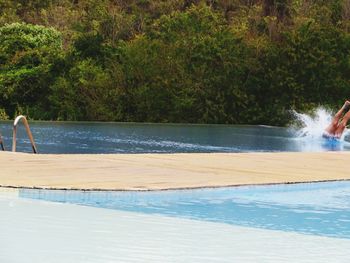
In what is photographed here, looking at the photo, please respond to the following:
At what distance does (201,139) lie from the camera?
1602 centimetres

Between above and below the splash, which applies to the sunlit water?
below

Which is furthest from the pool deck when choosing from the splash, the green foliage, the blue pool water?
the green foliage

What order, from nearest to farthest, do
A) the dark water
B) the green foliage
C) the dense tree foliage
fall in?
the dark water
the dense tree foliage
the green foliage

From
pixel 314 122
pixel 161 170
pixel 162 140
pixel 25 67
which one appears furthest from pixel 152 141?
pixel 25 67

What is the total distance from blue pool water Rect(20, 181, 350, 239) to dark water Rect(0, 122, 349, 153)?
18.3 feet

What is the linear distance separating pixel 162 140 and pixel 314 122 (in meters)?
6.68

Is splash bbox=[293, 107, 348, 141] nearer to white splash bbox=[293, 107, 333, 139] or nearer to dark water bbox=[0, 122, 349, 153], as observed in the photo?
white splash bbox=[293, 107, 333, 139]

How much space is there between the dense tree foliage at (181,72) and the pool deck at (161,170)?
1368 cm

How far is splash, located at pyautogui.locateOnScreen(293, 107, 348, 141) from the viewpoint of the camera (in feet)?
60.9

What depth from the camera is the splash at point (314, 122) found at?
1856 centimetres

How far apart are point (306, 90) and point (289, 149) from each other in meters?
10.5

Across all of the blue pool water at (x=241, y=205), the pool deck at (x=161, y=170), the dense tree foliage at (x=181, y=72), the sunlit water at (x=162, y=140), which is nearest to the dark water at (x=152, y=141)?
the sunlit water at (x=162, y=140)

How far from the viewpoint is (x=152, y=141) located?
14812 millimetres

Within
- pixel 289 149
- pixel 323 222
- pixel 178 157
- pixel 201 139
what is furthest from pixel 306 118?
pixel 323 222
